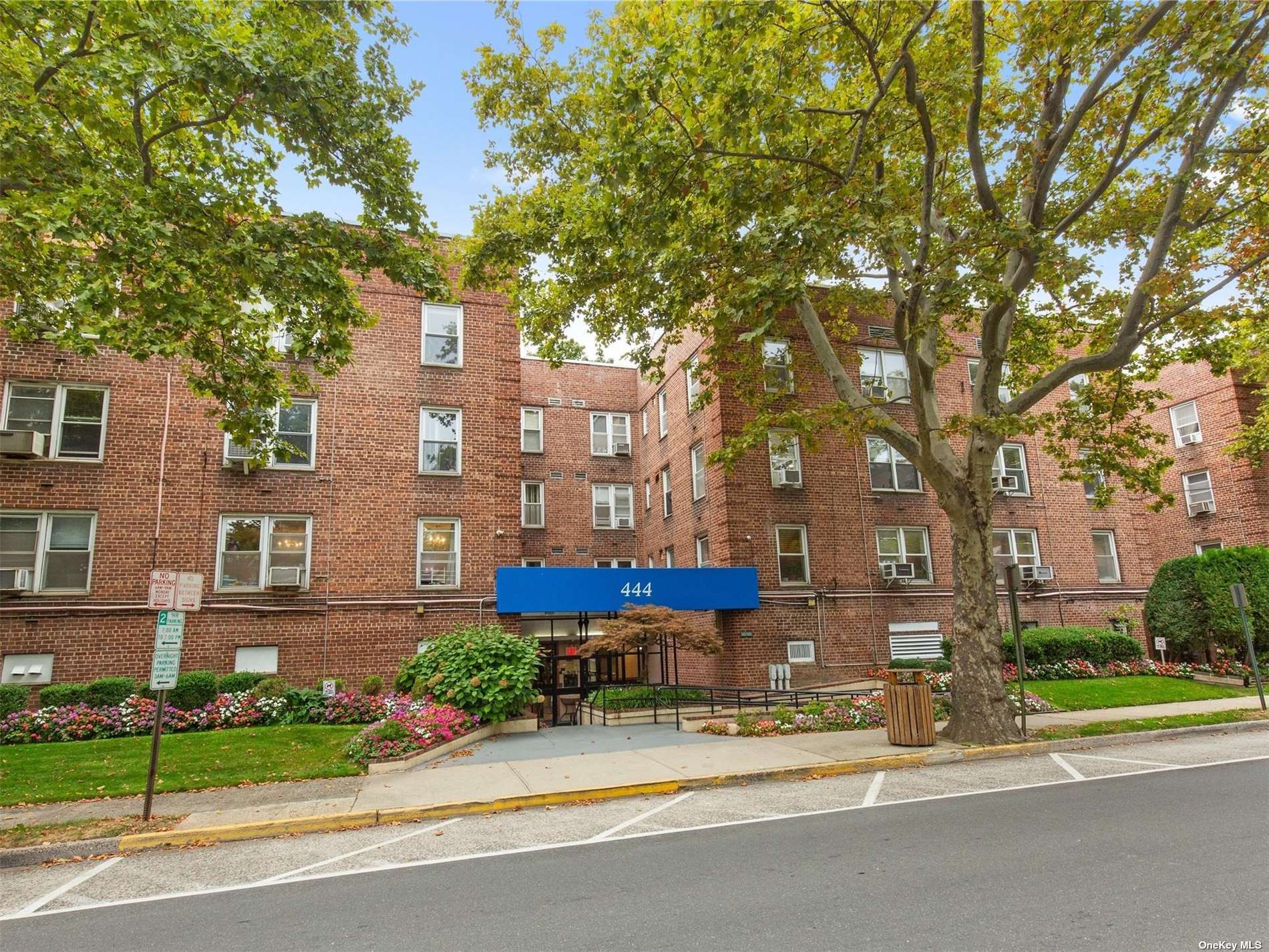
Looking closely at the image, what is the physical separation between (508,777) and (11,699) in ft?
36.5

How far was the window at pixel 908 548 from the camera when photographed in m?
21.8

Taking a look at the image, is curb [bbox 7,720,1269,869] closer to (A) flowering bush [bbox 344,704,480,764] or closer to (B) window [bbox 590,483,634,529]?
(A) flowering bush [bbox 344,704,480,764]

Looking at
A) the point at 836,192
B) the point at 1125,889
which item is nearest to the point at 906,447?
the point at 836,192

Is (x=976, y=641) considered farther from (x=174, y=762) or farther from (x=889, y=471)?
(x=174, y=762)

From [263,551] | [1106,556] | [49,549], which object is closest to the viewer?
[49,549]

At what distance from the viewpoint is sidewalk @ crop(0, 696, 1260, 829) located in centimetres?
821

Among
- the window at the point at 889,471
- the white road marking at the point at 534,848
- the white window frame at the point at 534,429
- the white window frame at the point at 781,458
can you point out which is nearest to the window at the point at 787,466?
the white window frame at the point at 781,458

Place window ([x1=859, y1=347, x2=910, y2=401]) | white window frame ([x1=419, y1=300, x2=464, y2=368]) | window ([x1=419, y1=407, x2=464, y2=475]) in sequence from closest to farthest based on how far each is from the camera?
1. window ([x1=419, y1=407, x2=464, y2=475])
2. white window frame ([x1=419, y1=300, x2=464, y2=368])
3. window ([x1=859, y1=347, x2=910, y2=401])

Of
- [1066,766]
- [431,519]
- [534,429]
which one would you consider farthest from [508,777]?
[534,429]

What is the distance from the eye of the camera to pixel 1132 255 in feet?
44.5

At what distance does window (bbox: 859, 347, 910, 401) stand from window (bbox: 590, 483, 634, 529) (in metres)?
10.6

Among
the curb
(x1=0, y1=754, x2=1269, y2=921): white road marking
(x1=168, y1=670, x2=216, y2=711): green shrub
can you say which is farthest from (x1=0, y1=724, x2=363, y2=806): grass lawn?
(x1=0, y1=754, x2=1269, y2=921): white road marking

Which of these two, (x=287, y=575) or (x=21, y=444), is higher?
(x=21, y=444)

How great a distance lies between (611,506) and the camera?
28953 mm
